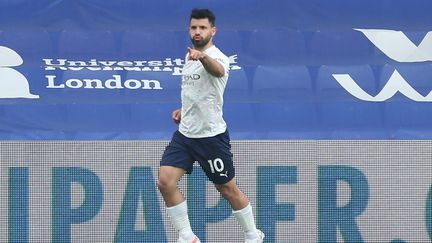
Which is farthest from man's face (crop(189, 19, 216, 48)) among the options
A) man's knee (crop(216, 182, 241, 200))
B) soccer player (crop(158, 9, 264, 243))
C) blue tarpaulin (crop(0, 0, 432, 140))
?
blue tarpaulin (crop(0, 0, 432, 140))

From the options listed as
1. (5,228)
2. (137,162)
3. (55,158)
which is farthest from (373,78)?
(5,228)

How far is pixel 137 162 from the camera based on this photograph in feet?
27.7

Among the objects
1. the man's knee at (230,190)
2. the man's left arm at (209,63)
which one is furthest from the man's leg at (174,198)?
the man's left arm at (209,63)

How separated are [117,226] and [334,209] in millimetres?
1696

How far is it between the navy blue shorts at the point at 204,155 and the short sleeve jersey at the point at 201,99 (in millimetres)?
43

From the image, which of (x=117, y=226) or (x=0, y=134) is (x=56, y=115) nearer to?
(x=0, y=134)

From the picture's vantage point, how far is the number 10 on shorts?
6.60 meters

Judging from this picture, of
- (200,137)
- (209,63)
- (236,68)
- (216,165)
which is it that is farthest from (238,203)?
(236,68)

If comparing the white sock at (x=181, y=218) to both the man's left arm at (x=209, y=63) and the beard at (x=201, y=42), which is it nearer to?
the man's left arm at (x=209, y=63)

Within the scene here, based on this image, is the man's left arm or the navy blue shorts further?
the navy blue shorts

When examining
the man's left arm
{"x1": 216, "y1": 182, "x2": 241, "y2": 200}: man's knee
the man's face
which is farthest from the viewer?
{"x1": 216, "y1": 182, "x2": 241, "y2": 200}: man's knee

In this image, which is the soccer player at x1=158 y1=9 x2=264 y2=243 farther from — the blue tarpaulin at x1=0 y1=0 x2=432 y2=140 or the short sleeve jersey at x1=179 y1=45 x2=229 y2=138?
the blue tarpaulin at x1=0 y1=0 x2=432 y2=140

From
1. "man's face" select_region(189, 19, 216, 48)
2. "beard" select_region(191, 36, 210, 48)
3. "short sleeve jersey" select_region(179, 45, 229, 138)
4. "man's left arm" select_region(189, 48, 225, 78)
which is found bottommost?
"short sleeve jersey" select_region(179, 45, 229, 138)

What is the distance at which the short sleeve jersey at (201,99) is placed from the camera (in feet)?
21.1
